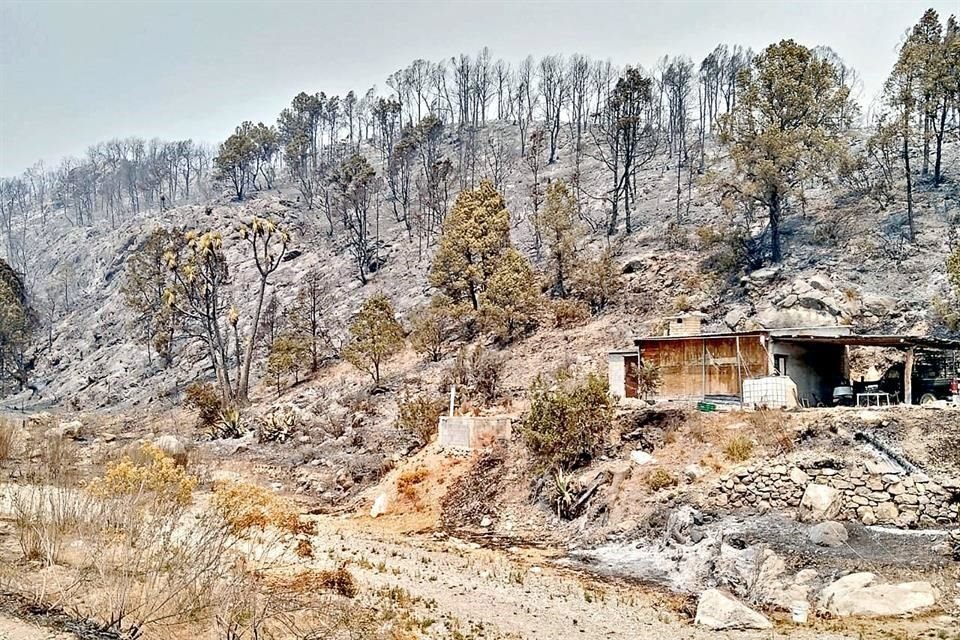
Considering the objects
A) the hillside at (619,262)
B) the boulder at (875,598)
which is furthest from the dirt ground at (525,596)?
the hillside at (619,262)

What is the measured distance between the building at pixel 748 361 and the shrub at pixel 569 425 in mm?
4255

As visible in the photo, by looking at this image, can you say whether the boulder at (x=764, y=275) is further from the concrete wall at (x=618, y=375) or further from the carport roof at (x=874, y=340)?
the concrete wall at (x=618, y=375)

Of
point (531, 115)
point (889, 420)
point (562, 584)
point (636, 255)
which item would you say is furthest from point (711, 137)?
point (562, 584)

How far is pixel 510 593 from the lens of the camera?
12.6 metres

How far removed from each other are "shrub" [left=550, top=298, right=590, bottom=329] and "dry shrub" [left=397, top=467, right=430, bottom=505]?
50.8 feet

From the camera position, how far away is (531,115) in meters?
76.3

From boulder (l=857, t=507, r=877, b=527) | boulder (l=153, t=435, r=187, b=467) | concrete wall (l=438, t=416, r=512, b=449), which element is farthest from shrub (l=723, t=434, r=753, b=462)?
boulder (l=153, t=435, r=187, b=467)

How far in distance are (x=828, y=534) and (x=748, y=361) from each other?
874 cm

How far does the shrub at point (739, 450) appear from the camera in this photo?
1719 cm

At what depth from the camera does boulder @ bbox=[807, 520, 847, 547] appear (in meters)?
13.4

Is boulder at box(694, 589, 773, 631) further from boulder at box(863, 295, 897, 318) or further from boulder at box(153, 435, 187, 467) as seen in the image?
boulder at box(863, 295, 897, 318)

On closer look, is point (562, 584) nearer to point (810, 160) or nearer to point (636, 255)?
point (810, 160)

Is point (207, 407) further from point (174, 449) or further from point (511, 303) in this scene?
point (511, 303)

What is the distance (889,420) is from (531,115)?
64.1 metres
